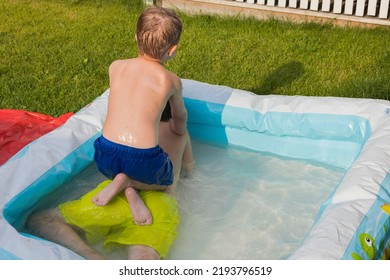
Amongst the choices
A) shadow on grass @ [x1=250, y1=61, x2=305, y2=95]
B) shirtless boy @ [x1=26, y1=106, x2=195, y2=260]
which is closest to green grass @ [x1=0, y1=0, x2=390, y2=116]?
shadow on grass @ [x1=250, y1=61, x2=305, y2=95]

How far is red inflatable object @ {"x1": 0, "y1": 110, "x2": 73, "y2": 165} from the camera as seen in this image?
4.05m

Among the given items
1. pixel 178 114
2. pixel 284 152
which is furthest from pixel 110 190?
pixel 284 152

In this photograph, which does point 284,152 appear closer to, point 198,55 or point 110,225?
point 110,225

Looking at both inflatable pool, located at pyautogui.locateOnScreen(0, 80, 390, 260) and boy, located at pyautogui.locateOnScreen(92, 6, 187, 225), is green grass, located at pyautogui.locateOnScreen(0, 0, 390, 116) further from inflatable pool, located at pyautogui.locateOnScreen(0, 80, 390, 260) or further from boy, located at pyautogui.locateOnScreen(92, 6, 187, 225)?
boy, located at pyautogui.locateOnScreen(92, 6, 187, 225)

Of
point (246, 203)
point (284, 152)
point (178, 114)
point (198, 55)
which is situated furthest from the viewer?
→ point (198, 55)

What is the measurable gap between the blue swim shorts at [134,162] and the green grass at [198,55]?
61.8 inches

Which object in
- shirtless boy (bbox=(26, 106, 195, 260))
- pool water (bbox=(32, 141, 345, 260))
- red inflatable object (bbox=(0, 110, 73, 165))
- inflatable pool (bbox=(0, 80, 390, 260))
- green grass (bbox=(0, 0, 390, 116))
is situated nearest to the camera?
inflatable pool (bbox=(0, 80, 390, 260))

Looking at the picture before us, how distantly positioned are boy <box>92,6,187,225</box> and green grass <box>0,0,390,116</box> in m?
1.58

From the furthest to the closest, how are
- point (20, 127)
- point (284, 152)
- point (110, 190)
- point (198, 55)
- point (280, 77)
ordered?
point (198, 55), point (280, 77), point (20, 127), point (284, 152), point (110, 190)

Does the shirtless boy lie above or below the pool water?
above

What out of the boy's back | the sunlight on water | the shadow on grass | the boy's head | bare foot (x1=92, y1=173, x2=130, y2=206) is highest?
the boy's head

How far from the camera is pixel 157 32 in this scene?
3141mm

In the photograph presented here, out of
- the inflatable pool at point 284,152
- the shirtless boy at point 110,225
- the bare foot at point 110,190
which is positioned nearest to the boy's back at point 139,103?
the bare foot at point 110,190

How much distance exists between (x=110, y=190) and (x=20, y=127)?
55.2 inches
